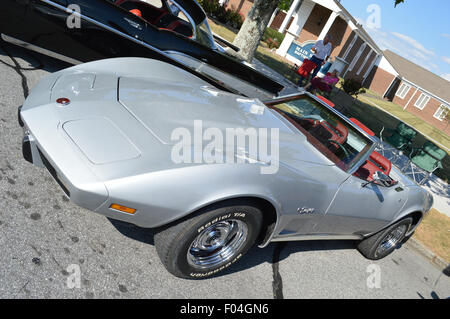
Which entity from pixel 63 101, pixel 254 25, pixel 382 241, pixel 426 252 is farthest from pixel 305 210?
pixel 254 25

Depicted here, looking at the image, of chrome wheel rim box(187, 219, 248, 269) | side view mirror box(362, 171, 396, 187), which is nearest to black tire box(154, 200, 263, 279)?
chrome wheel rim box(187, 219, 248, 269)

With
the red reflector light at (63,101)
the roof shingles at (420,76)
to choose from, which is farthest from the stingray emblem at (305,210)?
the roof shingles at (420,76)

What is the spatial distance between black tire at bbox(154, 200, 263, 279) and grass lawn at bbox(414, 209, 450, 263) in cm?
368

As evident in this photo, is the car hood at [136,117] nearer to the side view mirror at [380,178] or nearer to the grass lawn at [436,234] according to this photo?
the side view mirror at [380,178]

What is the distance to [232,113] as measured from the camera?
2.98m

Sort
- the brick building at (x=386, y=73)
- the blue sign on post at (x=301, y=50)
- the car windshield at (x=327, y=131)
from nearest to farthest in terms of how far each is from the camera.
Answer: the car windshield at (x=327, y=131)
the blue sign on post at (x=301, y=50)
the brick building at (x=386, y=73)

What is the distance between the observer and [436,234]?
524cm

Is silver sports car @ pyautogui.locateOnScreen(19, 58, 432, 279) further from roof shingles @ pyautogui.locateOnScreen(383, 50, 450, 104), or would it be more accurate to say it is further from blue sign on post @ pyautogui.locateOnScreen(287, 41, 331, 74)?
roof shingles @ pyautogui.locateOnScreen(383, 50, 450, 104)

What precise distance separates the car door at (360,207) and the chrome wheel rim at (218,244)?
0.83 m

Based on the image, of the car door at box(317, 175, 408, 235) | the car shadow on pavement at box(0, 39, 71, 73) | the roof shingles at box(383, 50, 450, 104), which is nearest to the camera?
the car door at box(317, 175, 408, 235)

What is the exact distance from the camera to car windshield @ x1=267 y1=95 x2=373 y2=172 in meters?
3.10

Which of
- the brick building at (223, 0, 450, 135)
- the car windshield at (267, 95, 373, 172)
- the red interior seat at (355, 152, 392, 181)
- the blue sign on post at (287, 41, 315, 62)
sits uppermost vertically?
the brick building at (223, 0, 450, 135)

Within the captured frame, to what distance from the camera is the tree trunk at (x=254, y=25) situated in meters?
9.76

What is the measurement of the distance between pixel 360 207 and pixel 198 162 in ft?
5.80
